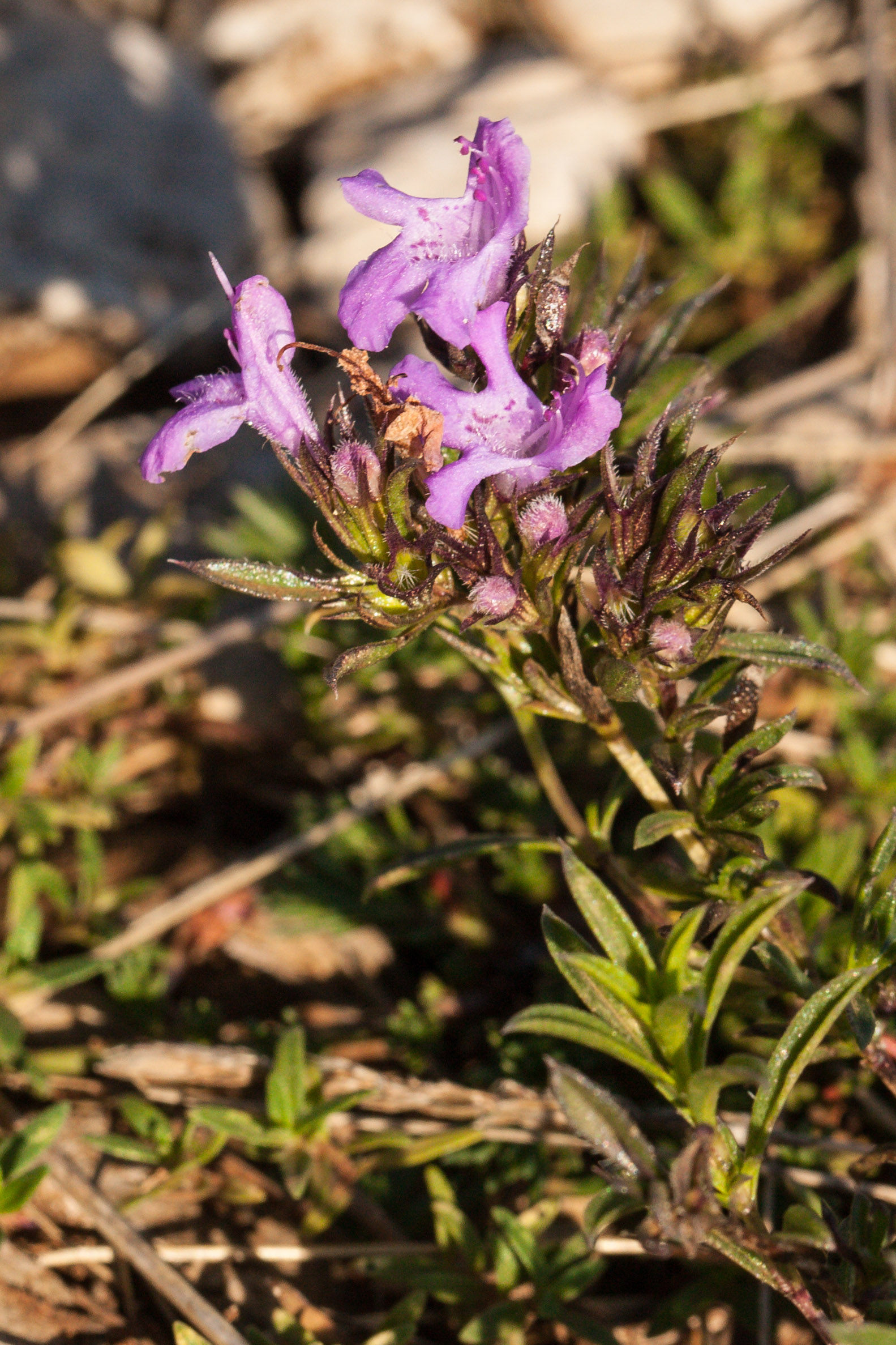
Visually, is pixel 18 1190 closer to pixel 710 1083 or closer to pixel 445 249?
pixel 710 1083

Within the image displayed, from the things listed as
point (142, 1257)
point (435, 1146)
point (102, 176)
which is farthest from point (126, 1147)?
point (102, 176)

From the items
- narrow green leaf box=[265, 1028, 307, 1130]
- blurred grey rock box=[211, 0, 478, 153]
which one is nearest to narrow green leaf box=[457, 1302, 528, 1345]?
narrow green leaf box=[265, 1028, 307, 1130]

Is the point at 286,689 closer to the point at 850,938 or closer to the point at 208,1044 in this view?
the point at 208,1044

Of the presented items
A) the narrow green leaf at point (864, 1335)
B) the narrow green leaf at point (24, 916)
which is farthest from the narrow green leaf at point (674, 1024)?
the narrow green leaf at point (24, 916)

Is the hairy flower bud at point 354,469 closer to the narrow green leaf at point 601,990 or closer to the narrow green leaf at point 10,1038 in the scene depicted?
the narrow green leaf at point 601,990

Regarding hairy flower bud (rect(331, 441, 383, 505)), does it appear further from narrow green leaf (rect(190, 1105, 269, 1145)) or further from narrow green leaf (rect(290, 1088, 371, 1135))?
narrow green leaf (rect(190, 1105, 269, 1145))

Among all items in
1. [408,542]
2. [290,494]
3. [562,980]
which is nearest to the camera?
[408,542]

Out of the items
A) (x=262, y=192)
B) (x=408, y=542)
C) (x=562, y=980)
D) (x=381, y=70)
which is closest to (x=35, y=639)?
(x=562, y=980)
